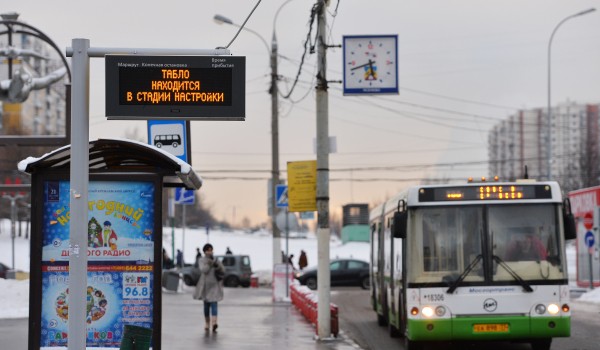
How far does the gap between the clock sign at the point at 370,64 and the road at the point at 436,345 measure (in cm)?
458

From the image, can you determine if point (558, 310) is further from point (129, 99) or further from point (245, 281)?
point (245, 281)

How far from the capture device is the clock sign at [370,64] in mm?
18844

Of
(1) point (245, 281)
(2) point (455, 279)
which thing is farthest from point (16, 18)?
(1) point (245, 281)

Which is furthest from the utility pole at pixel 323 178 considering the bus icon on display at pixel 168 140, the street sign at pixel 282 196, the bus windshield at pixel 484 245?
the street sign at pixel 282 196

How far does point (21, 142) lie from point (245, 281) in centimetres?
2732

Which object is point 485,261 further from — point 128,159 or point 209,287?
point 209,287

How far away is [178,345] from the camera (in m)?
17.7

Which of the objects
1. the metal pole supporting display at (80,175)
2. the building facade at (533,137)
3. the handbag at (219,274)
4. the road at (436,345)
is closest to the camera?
the metal pole supporting display at (80,175)

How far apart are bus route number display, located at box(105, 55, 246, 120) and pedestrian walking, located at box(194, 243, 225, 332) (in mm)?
11079

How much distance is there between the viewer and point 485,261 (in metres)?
15.6

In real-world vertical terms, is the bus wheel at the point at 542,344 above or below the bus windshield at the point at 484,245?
below

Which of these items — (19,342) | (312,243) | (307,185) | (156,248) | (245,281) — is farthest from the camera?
(312,243)

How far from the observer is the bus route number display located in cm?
961

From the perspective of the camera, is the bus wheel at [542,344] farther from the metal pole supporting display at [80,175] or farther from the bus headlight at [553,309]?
the metal pole supporting display at [80,175]
